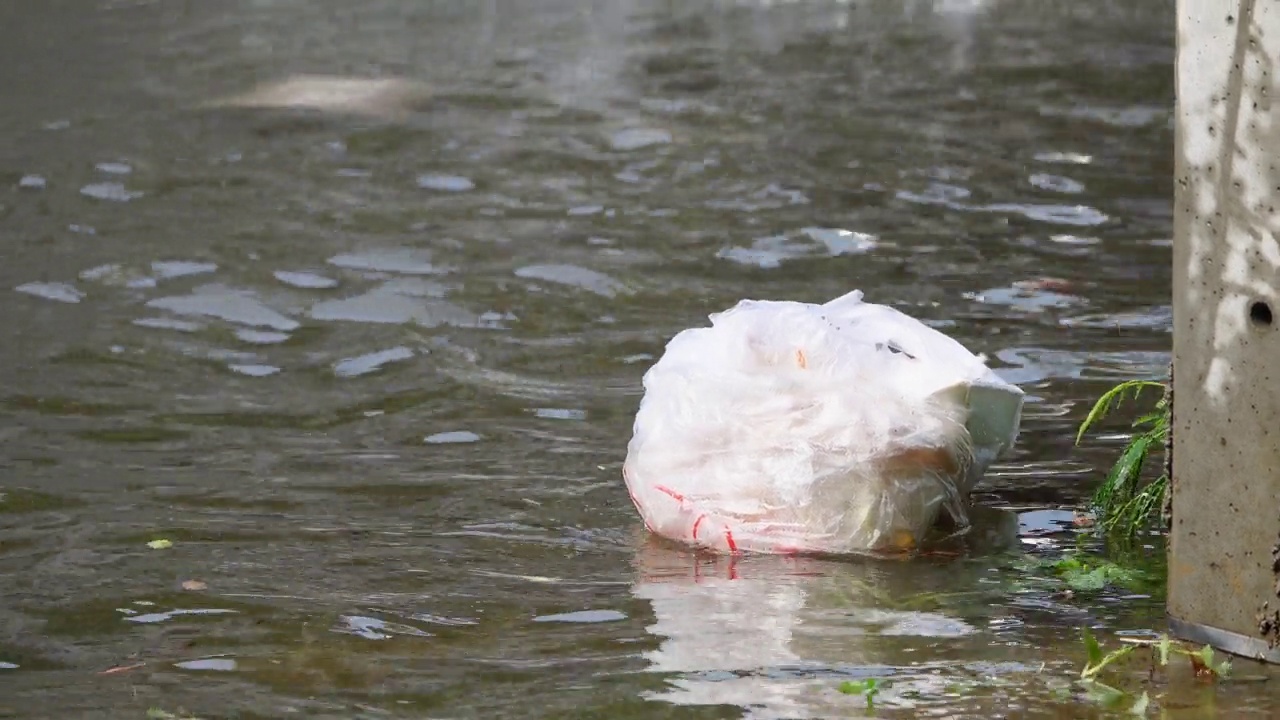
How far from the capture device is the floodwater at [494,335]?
3.45 metres

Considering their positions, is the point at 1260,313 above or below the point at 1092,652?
above

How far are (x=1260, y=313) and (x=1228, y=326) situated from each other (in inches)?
2.5

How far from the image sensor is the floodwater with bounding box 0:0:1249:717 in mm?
3449

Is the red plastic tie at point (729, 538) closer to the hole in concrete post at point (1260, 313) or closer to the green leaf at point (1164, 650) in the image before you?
the green leaf at point (1164, 650)

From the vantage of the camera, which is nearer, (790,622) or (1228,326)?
(1228,326)

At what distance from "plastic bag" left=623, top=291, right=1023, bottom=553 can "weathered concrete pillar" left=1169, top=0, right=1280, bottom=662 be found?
2.85 feet

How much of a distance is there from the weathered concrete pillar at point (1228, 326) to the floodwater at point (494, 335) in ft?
0.67

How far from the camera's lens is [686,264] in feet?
23.3

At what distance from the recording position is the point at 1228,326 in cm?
311

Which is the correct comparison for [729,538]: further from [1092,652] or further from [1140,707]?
[1140,707]

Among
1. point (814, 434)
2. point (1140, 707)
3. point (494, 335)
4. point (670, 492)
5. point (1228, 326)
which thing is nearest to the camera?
point (1140, 707)

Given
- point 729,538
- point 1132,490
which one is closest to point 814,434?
point 729,538

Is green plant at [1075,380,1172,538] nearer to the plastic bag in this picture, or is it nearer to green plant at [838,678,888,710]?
the plastic bag

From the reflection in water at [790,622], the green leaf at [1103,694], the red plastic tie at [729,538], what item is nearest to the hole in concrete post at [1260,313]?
the green leaf at [1103,694]
